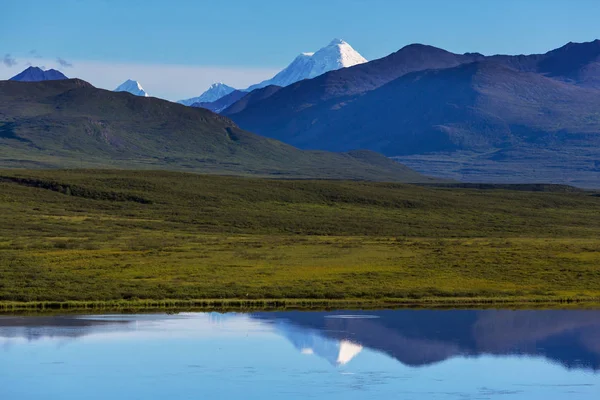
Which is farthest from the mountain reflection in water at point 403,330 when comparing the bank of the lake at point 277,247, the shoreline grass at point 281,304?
the bank of the lake at point 277,247

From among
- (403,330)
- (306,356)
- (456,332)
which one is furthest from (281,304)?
(306,356)

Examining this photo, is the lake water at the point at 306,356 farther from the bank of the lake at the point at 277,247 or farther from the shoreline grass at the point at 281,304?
the bank of the lake at the point at 277,247

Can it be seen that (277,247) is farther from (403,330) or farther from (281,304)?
(403,330)

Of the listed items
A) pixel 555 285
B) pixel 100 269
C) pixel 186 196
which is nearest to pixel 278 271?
pixel 100 269

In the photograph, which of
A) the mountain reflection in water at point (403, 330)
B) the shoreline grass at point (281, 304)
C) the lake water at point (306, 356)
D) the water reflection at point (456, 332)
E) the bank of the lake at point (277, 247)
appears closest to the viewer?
the lake water at point (306, 356)

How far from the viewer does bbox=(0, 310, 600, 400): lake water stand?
45.1 m

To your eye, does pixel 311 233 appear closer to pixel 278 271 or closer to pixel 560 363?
pixel 278 271

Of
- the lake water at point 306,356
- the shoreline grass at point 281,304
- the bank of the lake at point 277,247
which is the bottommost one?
the lake water at point 306,356

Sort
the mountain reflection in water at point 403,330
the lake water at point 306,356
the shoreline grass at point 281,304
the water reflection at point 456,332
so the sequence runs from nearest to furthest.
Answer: the lake water at point 306,356
the mountain reflection in water at point 403,330
the water reflection at point 456,332
the shoreline grass at point 281,304

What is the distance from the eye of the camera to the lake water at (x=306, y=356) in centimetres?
4509

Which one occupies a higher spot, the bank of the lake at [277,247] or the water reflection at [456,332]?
the bank of the lake at [277,247]

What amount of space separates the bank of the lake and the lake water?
8.03 meters

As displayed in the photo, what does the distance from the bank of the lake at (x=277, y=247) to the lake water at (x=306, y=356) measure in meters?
8.03

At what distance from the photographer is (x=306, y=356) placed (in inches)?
2082
